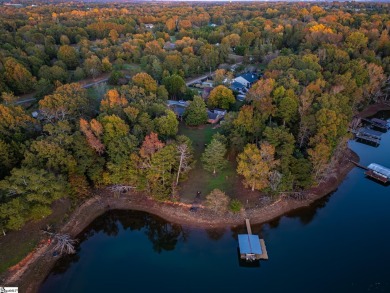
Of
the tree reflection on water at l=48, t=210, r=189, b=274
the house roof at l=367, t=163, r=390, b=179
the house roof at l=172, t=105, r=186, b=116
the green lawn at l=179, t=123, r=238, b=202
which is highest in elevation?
the house roof at l=172, t=105, r=186, b=116

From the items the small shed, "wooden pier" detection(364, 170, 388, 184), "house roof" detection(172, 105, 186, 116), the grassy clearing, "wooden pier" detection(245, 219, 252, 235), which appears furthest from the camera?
"house roof" detection(172, 105, 186, 116)

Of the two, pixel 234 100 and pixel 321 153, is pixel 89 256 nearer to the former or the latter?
pixel 321 153

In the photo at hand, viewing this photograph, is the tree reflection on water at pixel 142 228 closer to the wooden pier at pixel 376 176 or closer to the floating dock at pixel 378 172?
the wooden pier at pixel 376 176

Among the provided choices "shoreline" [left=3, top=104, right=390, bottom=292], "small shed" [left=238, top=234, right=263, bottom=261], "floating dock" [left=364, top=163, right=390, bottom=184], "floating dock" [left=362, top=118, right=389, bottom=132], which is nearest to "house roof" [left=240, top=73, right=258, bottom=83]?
"floating dock" [left=362, top=118, right=389, bottom=132]

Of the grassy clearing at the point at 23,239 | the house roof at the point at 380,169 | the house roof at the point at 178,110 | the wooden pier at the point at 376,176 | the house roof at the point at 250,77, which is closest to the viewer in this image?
the grassy clearing at the point at 23,239

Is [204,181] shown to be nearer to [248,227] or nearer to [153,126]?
[248,227]

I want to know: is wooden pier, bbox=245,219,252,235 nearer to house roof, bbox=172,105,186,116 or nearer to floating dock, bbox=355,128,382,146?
house roof, bbox=172,105,186,116

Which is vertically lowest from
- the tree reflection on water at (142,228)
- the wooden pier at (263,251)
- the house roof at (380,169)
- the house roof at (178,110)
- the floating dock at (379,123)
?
the tree reflection on water at (142,228)

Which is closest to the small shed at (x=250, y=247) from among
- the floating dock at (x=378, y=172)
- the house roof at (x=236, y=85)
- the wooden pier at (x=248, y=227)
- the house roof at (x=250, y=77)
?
the wooden pier at (x=248, y=227)
